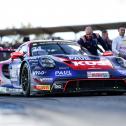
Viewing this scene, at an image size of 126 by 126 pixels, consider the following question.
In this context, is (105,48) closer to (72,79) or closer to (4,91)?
(4,91)

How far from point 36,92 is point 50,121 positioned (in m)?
5.61

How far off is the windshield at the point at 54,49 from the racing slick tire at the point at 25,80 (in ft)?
1.92

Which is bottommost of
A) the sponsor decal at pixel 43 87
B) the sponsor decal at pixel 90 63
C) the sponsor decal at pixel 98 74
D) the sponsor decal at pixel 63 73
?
the sponsor decal at pixel 43 87

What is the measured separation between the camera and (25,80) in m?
12.2

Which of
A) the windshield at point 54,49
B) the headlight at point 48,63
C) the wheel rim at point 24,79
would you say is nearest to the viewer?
the headlight at point 48,63

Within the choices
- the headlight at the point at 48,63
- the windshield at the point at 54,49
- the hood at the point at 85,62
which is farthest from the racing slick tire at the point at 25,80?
the hood at the point at 85,62

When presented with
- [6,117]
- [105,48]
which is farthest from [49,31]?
[6,117]

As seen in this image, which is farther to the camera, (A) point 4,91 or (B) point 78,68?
(A) point 4,91

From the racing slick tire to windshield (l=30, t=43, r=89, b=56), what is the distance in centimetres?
58

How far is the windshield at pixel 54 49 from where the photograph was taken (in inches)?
500

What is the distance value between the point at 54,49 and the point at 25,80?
3.47 ft

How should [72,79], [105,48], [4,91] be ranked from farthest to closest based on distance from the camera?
[105,48] → [4,91] → [72,79]

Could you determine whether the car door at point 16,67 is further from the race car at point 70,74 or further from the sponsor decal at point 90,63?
the sponsor decal at point 90,63

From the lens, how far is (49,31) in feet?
97.2
